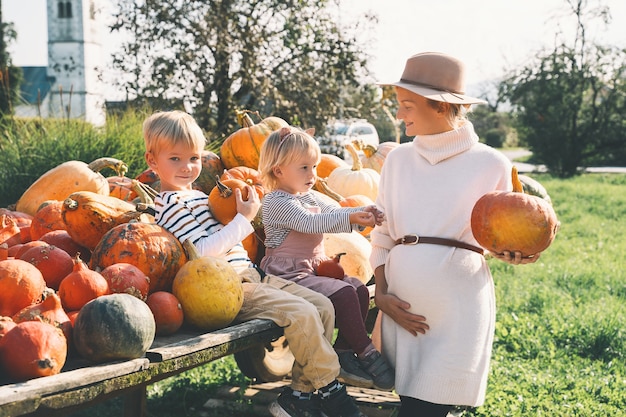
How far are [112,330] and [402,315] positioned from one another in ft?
3.73

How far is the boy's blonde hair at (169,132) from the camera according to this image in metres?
2.88

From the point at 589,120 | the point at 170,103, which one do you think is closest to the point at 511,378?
the point at 170,103

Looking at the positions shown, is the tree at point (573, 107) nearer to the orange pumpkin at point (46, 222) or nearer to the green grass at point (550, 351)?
the green grass at point (550, 351)

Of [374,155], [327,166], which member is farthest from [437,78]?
[374,155]

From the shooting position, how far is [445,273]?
2527mm

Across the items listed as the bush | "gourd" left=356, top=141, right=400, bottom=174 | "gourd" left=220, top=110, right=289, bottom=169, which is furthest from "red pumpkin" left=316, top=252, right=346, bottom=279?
the bush

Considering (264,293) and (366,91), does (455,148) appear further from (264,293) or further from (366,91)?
(366,91)

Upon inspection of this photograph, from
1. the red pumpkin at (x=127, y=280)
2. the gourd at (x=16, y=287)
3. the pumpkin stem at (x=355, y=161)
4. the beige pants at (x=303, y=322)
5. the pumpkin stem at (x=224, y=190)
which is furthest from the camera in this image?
the pumpkin stem at (x=355, y=161)

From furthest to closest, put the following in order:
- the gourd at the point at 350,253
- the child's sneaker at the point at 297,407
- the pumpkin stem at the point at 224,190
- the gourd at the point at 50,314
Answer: the gourd at the point at 350,253 → the pumpkin stem at the point at 224,190 → the child's sneaker at the point at 297,407 → the gourd at the point at 50,314

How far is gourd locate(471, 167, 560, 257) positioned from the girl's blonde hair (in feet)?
2.67

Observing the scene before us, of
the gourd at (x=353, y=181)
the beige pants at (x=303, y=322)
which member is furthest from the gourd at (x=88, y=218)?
the gourd at (x=353, y=181)

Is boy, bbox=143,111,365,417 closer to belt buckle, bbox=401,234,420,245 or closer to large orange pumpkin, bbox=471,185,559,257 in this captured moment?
belt buckle, bbox=401,234,420,245

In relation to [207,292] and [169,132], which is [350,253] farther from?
[207,292]

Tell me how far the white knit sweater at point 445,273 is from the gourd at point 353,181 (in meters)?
1.92
